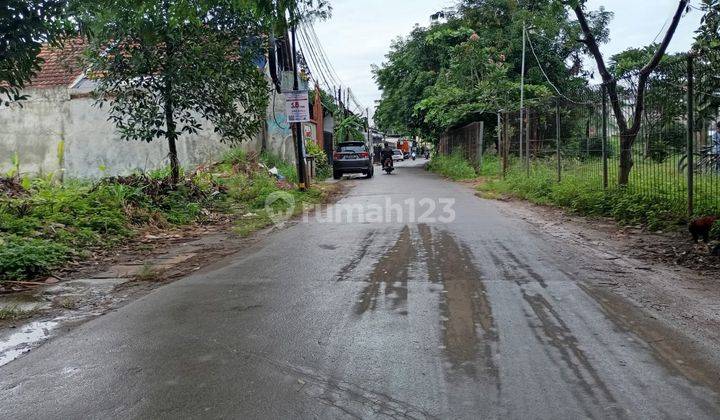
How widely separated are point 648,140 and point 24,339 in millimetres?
9187

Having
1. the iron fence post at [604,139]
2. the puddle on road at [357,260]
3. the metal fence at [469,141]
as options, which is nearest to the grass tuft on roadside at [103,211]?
the puddle on road at [357,260]

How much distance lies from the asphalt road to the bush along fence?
3048 millimetres

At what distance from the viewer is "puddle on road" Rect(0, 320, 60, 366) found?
4.12 meters

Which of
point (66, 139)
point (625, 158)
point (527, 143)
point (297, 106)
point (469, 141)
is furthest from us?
point (469, 141)

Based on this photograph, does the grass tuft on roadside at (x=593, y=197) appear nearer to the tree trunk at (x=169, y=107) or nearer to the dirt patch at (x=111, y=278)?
the dirt patch at (x=111, y=278)

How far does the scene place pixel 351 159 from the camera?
25.1m

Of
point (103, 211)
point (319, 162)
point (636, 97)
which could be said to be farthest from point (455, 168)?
point (103, 211)

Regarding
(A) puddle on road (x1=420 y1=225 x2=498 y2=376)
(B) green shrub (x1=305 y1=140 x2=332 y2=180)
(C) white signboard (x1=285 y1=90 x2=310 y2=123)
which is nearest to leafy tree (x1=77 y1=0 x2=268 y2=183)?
(C) white signboard (x1=285 y1=90 x2=310 y2=123)

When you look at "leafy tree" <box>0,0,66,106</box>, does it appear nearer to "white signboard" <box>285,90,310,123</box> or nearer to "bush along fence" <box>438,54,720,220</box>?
"bush along fence" <box>438,54,720,220</box>

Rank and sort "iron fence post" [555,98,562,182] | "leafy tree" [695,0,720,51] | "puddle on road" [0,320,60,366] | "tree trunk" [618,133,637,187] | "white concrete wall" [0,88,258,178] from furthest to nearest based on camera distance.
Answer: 1. "white concrete wall" [0,88,258,178]
2. "iron fence post" [555,98,562,182]
3. "tree trunk" [618,133,637,187]
4. "leafy tree" [695,0,720,51]
5. "puddle on road" [0,320,60,366]

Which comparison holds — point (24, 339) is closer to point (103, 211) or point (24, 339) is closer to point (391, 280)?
point (391, 280)

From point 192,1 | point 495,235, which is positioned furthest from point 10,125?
point 495,235

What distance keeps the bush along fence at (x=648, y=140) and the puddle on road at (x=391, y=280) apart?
13.6ft

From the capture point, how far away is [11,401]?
3311 millimetres
